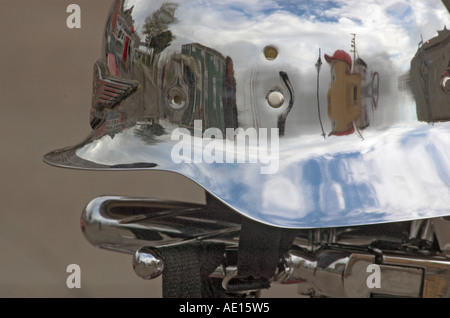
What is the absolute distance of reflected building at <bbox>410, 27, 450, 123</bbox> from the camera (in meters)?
1.03

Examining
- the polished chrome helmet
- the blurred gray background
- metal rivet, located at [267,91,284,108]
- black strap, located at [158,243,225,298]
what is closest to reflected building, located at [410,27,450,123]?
the polished chrome helmet

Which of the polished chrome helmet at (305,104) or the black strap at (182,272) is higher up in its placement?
the polished chrome helmet at (305,104)

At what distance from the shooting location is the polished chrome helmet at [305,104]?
3.22ft

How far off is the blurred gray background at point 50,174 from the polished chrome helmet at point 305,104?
1.41m

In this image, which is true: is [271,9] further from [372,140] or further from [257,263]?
[257,263]

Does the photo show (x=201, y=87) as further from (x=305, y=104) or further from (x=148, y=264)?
(x=148, y=264)

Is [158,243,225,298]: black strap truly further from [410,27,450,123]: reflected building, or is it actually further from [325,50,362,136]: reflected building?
[410,27,450,123]: reflected building

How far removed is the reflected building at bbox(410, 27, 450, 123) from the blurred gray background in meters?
1.46

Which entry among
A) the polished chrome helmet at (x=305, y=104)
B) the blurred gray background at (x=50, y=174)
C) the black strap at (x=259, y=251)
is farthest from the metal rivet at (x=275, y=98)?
the blurred gray background at (x=50, y=174)

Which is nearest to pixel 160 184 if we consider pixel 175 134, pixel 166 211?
pixel 166 211

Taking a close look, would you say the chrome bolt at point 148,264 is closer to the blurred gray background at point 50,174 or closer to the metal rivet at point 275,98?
the metal rivet at point 275,98

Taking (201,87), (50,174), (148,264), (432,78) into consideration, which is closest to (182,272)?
(148,264)

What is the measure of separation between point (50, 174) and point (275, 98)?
6.00ft

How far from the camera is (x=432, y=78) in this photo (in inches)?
40.8
